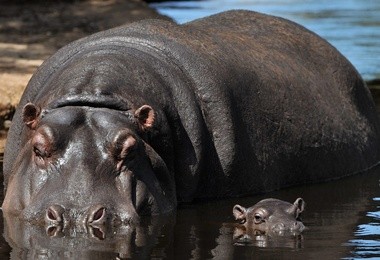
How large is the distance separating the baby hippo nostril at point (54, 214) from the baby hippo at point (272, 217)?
111cm

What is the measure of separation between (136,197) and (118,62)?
3.70ft

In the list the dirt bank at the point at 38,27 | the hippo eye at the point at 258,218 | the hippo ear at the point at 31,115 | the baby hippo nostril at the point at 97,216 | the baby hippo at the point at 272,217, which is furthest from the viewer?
the dirt bank at the point at 38,27

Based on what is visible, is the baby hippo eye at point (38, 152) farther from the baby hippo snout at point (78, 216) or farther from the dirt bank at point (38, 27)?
the dirt bank at point (38, 27)

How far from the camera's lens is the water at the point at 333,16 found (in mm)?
17141

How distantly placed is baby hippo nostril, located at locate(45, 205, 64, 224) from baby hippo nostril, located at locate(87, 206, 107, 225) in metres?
0.16

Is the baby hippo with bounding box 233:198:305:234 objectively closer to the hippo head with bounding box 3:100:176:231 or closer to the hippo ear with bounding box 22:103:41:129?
the hippo head with bounding box 3:100:176:231

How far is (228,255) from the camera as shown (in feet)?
24.2

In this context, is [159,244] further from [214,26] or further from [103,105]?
[214,26]

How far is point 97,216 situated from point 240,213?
1.00 m

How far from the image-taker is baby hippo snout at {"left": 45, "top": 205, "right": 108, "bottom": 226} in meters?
7.72

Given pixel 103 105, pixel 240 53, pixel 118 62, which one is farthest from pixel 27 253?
pixel 240 53

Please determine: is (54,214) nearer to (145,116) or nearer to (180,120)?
(145,116)

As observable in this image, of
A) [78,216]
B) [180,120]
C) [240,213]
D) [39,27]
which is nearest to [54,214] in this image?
[78,216]

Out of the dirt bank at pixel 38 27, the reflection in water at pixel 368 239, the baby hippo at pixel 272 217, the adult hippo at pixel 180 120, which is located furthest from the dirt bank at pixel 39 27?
the reflection in water at pixel 368 239
